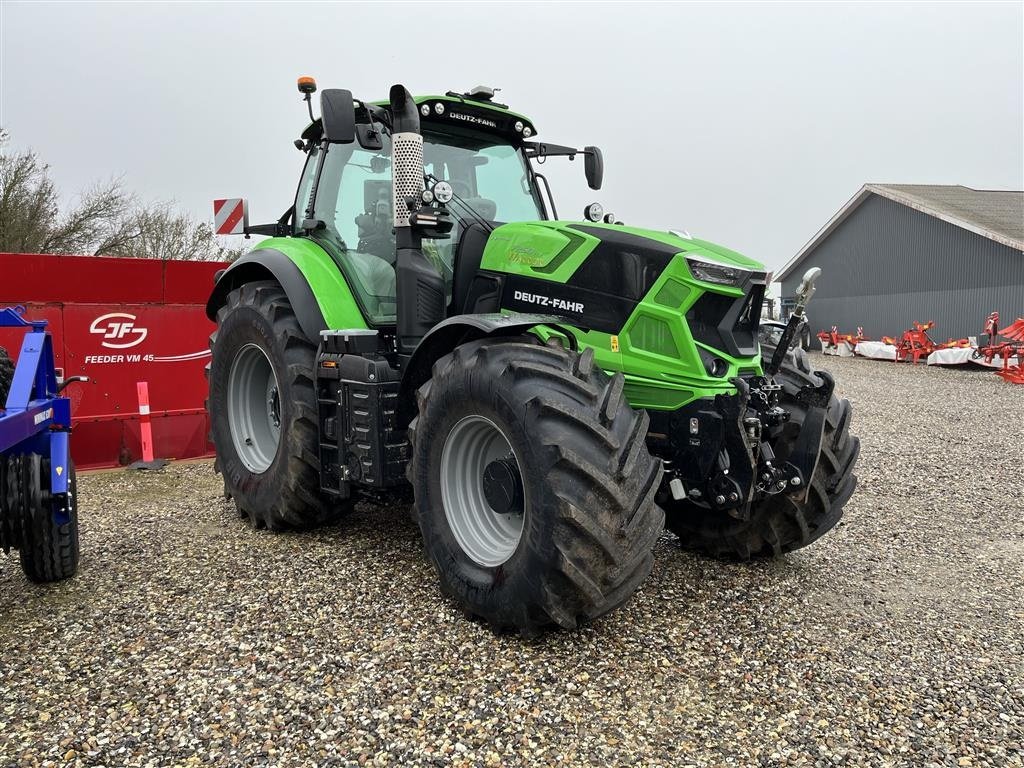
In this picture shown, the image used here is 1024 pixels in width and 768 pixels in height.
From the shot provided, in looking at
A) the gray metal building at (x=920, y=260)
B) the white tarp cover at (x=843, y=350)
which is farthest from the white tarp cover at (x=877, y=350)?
the gray metal building at (x=920, y=260)

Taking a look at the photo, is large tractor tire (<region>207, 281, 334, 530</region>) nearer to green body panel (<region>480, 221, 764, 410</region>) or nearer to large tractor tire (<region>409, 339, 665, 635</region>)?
large tractor tire (<region>409, 339, 665, 635</region>)

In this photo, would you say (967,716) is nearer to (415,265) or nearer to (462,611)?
(462,611)

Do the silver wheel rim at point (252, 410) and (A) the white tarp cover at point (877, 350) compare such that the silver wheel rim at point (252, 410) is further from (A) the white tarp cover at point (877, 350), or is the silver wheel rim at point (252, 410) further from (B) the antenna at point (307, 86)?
(A) the white tarp cover at point (877, 350)

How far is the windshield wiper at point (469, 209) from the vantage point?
4430mm

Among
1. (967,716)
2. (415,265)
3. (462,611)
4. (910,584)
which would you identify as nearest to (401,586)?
(462,611)

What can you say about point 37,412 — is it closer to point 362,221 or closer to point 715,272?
point 362,221

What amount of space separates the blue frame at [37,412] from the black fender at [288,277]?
1220 millimetres

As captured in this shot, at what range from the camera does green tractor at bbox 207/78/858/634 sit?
311 centimetres

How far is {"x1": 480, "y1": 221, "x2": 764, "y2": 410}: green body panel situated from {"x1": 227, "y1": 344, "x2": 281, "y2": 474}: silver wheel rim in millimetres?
2262

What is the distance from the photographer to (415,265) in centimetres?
418

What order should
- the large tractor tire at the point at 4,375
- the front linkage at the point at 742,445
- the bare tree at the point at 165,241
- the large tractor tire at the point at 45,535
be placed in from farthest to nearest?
the bare tree at the point at 165,241 < the large tractor tire at the point at 4,375 < the large tractor tire at the point at 45,535 < the front linkage at the point at 742,445

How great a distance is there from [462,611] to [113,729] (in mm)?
1439

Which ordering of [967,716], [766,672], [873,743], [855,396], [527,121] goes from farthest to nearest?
[855,396] < [527,121] < [766,672] < [967,716] < [873,743]

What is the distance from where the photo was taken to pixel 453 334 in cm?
386
